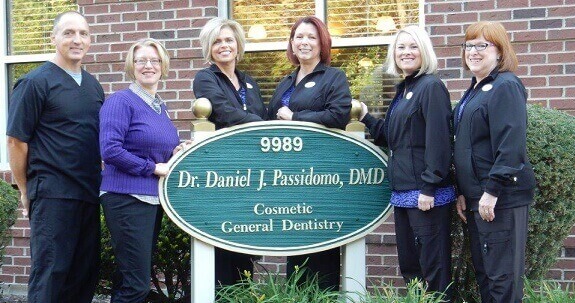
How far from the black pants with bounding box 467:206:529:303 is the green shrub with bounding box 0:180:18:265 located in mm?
3196

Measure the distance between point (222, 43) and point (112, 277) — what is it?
1778mm

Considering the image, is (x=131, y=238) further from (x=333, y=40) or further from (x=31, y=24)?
(x=31, y=24)

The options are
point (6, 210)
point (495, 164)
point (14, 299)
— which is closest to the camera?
point (495, 164)

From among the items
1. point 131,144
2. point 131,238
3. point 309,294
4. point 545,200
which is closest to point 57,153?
point 131,144

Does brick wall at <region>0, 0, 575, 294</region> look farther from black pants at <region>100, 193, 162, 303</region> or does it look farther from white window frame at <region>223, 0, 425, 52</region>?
black pants at <region>100, 193, 162, 303</region>

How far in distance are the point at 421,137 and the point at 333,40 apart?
228 centimetres

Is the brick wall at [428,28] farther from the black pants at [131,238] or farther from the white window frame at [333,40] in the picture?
the black pants at [131,238]

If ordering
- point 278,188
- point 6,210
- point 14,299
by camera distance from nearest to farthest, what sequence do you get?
point 278,188 < point 6,210 < point 14,299

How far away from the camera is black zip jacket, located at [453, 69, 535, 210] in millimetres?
4334

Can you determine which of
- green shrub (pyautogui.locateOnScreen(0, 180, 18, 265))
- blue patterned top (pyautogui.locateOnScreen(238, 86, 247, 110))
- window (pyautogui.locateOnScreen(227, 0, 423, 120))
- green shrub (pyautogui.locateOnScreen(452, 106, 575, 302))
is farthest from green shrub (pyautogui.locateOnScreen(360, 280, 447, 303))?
green shrub (pyautogui.locateOnScreen(0, 180, 18, 265))

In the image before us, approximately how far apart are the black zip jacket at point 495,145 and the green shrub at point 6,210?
3.10 metres

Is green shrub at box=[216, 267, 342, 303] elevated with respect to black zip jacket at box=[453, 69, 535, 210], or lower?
lower

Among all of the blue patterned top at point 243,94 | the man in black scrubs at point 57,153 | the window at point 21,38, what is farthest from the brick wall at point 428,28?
the man in black scrubs at point 57,153

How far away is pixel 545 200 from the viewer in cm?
495
